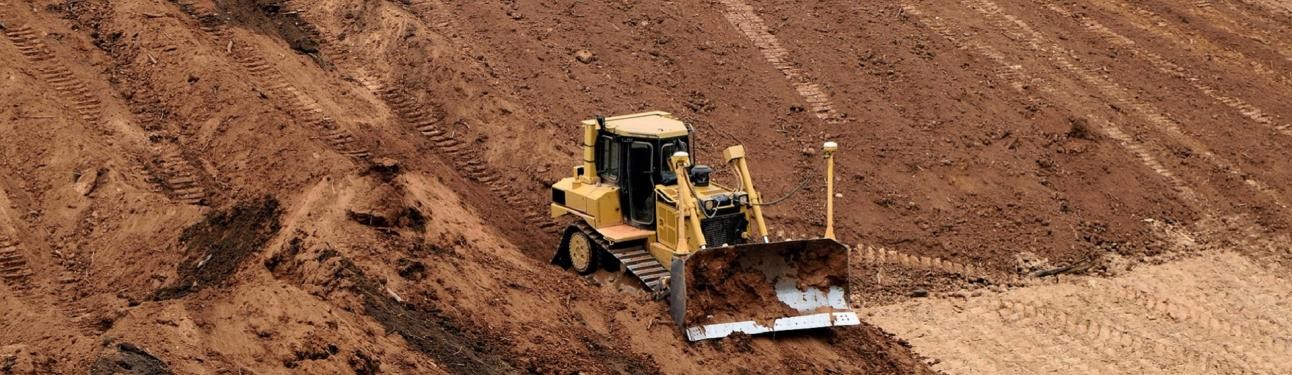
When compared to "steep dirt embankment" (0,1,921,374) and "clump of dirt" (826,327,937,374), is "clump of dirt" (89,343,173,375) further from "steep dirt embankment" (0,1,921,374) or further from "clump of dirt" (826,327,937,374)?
"clump of dirt" (826,327,937,374)

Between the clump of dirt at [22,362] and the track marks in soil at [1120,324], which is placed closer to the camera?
the clump of dirt at [22,362]

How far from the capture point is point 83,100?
60.4ft

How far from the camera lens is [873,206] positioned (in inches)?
765

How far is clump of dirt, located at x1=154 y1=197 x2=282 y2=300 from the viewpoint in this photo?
583 inches

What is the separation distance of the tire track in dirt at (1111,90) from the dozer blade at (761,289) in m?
8.97

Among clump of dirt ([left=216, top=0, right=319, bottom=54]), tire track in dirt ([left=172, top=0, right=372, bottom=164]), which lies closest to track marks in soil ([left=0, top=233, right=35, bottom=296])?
tire track in dirt ([left=172, top=0, right=372, bottom=164])

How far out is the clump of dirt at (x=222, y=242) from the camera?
1480cm

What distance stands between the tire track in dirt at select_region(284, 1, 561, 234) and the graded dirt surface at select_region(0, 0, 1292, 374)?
5 centimetres

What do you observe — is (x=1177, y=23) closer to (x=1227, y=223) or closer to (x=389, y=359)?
(x=1227, y=223)

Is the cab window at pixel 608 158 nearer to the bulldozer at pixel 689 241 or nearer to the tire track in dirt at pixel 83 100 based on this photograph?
the bulldozer at pixel 689 241

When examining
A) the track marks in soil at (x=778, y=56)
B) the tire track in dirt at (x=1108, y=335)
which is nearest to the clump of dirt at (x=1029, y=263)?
the tire track in dirt at (x=1108, y=335)

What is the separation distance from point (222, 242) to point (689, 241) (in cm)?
466

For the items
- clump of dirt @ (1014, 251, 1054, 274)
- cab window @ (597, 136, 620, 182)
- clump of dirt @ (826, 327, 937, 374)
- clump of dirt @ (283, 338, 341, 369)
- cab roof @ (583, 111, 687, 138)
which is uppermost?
cab roof @ (583, 111, 687, 138)

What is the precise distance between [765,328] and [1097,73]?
37.0 feet
